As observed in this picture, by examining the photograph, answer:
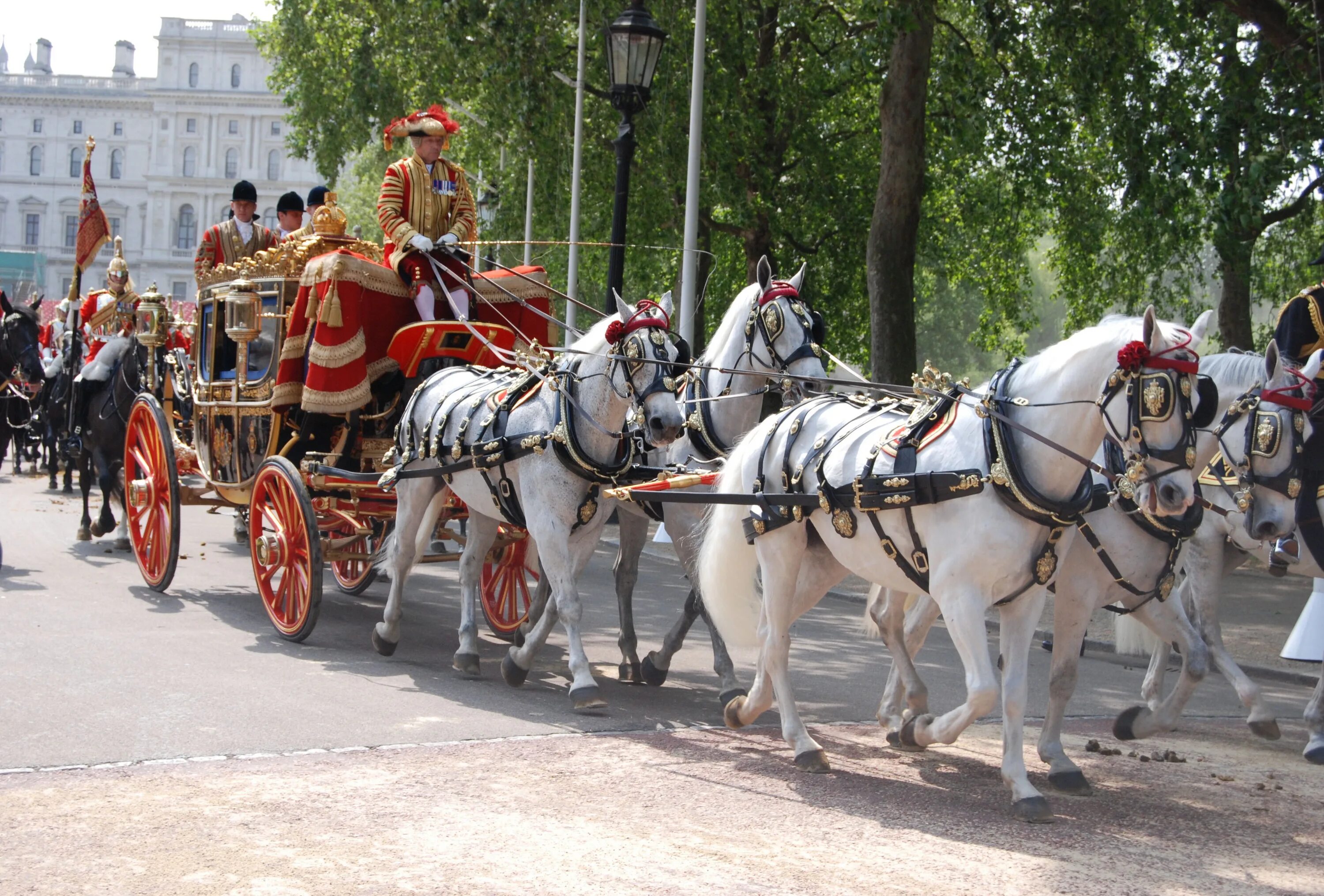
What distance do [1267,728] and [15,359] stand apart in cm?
1205

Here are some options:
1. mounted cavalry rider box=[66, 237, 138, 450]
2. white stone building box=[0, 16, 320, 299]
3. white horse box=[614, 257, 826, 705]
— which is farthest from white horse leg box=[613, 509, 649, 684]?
white stone building box=[0, 16, 320, 299]

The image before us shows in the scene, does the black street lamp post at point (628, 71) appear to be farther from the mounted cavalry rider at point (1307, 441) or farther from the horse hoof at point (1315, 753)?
the horse hoof at point (1315, 753)

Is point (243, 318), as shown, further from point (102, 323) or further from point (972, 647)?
point (972, 647)

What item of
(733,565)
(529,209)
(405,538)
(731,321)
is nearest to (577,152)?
(529,209)

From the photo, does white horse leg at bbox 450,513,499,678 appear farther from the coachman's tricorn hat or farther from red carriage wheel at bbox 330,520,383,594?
the coachman's tricorn hat

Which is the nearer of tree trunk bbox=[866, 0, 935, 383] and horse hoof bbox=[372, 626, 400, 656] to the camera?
horse hoof bbox=[372, 626, 400, 656]

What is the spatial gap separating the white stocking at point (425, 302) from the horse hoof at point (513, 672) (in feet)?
9.02

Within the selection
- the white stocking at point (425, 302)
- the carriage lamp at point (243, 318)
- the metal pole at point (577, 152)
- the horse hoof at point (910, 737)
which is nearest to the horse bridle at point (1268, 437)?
the horse hoof at point (910, 737)

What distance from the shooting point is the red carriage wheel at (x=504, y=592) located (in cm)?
1023

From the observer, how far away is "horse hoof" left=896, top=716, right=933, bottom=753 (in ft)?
21.9

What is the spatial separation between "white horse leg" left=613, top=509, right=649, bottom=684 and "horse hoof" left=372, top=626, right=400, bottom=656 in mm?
1501

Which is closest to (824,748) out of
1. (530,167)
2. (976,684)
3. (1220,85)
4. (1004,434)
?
(976,684)

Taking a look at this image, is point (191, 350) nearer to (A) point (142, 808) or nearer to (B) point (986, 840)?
(A) point (142, 808)

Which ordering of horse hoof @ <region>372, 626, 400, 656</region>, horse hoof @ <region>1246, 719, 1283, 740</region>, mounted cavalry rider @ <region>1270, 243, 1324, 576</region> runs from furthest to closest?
1. horse hoof @ <region>372, 626, 400, 656</region>
2. mounted cavalry rider @ <region>1270, 243, 1324, 576</region>
3. horse hoof @ <region>1246, 719, 1283, 740</region>
